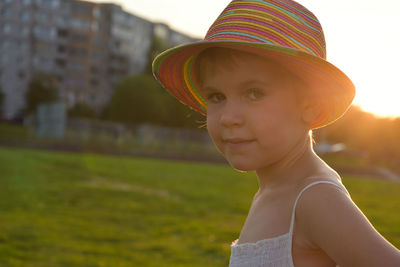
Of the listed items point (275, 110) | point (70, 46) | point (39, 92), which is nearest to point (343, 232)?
point (275, 110)

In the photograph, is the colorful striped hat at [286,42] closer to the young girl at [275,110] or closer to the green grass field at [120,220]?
the young girl at [275,110]

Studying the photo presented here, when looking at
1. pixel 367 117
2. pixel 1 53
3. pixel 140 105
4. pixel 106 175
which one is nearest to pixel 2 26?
pixel 1 53

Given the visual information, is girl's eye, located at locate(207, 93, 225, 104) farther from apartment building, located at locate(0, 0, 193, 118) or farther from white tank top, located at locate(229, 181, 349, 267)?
apartment building, located at locate(0, 0, 193, 118)

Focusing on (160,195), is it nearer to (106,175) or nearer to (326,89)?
(106,175)

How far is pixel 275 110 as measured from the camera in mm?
1523

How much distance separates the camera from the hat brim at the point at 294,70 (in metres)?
1.47

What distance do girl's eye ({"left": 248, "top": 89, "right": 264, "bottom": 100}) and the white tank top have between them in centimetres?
32

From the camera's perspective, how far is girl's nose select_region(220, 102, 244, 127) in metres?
1.53

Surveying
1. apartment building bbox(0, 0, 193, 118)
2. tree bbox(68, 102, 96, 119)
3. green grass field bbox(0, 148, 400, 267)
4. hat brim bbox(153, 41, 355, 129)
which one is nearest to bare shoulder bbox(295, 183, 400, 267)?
hat brim bbox(153, 41, 355, 129)

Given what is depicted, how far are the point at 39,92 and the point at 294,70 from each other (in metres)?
43.4

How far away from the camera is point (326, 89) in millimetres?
1595

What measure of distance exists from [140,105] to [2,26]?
26.2 metres

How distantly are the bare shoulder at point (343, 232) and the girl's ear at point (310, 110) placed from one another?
31 cm

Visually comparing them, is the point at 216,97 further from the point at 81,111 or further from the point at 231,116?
the point at 81,111
